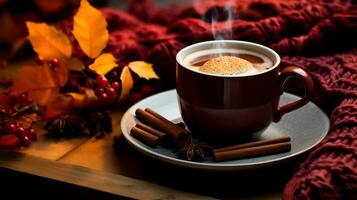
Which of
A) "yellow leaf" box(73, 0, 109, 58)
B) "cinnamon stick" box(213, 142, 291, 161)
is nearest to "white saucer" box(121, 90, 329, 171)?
"cinnamon stick" box(213, 142, 291, 161)

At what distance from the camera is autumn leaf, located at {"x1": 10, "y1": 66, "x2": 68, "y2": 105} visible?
0.88 meters

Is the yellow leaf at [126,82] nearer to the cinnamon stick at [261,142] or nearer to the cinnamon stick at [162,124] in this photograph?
the cinnamon stick at [162,124]

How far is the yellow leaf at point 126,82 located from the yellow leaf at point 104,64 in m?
0.02

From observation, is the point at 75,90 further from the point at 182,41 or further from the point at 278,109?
the point at 278,109

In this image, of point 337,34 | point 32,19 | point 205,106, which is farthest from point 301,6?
point 32,19

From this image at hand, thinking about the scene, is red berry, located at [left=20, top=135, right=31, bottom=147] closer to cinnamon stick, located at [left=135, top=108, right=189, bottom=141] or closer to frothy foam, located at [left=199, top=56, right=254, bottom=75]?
cinnamon stick, located at [left=135, top=108, right=189, bottom=141]

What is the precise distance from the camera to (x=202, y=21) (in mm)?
1025

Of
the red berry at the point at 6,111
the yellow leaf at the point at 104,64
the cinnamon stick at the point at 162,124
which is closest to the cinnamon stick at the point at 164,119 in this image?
the cinnamon stick at the point at 162,124

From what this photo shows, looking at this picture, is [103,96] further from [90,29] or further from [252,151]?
[252,151]

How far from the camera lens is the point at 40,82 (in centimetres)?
89

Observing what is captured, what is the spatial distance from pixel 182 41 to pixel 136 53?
0.08 meters

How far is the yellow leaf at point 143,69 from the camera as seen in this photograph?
0.92 m

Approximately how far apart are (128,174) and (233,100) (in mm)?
175

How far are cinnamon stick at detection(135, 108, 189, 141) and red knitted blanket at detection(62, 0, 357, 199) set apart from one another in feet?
0.45
